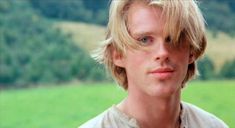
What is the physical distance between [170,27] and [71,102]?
1848 mm

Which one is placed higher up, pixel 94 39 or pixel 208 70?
pixel 94 39

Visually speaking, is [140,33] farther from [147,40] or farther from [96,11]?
[96,11]

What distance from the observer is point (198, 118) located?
1388 mm

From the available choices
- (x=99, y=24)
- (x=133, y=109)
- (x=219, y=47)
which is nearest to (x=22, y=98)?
(x=99, y=24)

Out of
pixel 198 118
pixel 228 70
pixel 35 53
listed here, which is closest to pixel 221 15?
pixel 228 70

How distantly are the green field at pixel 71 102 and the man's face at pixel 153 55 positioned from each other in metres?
1.55

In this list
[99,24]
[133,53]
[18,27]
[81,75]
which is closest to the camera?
[133,53]

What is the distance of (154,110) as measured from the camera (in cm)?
127

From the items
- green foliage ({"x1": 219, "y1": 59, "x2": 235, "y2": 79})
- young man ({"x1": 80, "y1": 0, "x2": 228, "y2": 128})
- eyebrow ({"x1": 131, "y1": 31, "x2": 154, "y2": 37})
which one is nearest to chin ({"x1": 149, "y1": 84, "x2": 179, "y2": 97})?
young man ({"x1": 80, "y1": 0, "x2": 228, "y2": 128})

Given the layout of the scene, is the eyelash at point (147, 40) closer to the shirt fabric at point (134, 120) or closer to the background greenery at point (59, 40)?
the shirt fabric at point (134, 120)

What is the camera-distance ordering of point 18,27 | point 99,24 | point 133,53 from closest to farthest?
point 133,53 < point 99,24 < point 18,27

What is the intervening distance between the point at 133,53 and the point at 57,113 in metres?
1.85

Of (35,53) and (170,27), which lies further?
(35,53)

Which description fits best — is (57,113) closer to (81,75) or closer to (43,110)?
(43,110)
